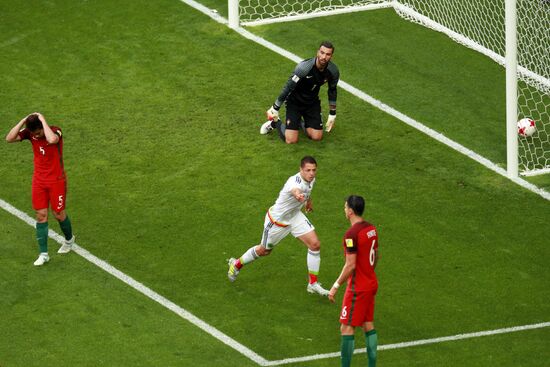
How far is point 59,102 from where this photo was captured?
2259 centimetres

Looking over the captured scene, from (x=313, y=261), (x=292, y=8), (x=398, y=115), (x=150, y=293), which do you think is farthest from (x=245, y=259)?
(x=292, y=8)

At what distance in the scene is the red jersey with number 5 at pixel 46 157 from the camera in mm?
17547

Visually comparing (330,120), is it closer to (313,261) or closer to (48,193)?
(313,261)

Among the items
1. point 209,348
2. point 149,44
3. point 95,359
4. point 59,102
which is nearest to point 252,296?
point 209,348

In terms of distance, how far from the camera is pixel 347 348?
15.1m

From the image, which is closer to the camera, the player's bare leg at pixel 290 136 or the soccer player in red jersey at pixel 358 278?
the soccer player in red jersey at pixel 358 278

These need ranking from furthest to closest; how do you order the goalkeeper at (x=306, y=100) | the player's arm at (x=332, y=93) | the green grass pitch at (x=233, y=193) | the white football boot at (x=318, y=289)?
the player's arm at (x=332, y=93), the goalkeeper at (x=306, y=100), the white football boot at (x=318, y=289), the green grass pitch at (x=233, y=193)

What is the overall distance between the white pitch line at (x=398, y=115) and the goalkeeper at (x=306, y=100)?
1.40 meters

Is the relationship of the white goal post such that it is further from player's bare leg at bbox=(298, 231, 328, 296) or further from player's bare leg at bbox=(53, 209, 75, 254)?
player's bare leg at bbox=(53, 209, 75, 254)

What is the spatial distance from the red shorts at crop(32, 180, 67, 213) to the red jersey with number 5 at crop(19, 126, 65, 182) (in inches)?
2.6

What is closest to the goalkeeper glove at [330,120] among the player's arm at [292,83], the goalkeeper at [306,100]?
the goalkeeper at [306,100]

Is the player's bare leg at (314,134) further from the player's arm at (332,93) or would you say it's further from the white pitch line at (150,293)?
the white pitch line at (150,293)

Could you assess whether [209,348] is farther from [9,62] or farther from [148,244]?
[9,62]

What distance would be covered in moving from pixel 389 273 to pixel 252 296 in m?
1.91
